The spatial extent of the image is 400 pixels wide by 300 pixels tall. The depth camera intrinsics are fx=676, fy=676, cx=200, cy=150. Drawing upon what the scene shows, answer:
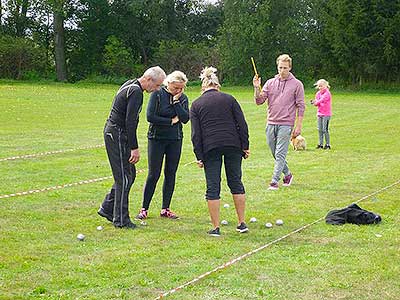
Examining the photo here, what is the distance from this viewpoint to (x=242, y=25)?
1905 inches

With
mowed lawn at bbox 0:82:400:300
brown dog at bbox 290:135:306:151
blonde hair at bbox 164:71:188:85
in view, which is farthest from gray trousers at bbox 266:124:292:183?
brown dog at bbox 290:135:306:151

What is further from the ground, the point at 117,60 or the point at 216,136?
the point at 216,136

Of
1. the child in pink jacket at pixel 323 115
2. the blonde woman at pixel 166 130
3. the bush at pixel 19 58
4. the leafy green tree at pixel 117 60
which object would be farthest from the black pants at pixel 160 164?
the leafy green tree at pixel 117 60

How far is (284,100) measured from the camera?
9.95 m

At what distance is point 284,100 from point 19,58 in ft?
126

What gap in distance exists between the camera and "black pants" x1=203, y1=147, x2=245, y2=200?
7.14 metres

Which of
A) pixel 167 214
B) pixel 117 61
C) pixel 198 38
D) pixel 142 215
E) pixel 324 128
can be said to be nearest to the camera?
pixel 142 215

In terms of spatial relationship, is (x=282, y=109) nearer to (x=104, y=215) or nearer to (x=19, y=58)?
(x=104, y=215)

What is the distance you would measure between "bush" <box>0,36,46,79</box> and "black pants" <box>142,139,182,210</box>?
38.8 metres

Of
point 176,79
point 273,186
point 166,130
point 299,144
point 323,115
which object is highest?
point 176,79

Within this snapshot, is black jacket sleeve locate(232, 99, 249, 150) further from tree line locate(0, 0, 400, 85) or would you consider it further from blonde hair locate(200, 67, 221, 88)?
tree line locate(0, 0, 400, 85)

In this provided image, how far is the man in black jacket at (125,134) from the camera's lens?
7.25 m

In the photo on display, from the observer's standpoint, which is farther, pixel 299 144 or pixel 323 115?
pixel 323 115

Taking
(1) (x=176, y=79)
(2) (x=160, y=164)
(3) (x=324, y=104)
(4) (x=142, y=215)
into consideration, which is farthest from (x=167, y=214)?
(3) (x=324, y=104)
